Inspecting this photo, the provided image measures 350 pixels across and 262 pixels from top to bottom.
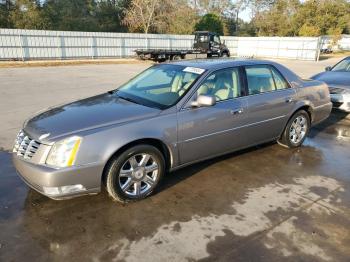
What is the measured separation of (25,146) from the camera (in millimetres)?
3576

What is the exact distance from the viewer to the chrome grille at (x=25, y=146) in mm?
3453

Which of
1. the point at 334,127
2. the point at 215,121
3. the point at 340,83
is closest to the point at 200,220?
the point at 215,121

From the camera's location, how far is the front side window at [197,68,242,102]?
4.36 metres

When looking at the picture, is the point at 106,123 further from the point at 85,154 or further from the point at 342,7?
the point at 342,7

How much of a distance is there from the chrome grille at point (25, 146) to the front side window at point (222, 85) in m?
2.05

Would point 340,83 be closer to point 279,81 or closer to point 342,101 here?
point 342,101

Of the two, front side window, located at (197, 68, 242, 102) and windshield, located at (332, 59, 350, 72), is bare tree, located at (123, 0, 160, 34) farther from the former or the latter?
front side window, located at (197, 68, 242, 102)

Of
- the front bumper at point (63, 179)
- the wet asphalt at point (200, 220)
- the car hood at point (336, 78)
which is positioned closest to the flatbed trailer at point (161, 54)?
the car hood at point (336, 78)

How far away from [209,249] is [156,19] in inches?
1454

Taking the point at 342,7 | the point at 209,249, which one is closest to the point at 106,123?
the point at 209,249

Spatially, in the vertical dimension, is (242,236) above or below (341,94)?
below

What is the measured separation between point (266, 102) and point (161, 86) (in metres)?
1.60

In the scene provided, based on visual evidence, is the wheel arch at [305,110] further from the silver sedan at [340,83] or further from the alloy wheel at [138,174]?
the alloy wheel at [138,174]

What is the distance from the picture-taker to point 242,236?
10.6 ft
